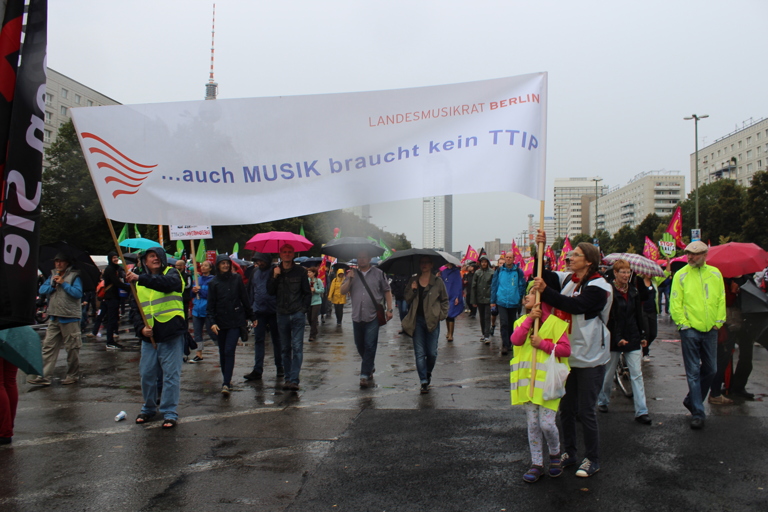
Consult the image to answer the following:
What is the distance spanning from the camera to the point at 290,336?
8.03 meters

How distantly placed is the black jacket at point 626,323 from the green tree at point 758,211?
49.3 m

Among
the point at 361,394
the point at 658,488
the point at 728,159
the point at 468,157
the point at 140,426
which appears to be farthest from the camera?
the point at 728,159

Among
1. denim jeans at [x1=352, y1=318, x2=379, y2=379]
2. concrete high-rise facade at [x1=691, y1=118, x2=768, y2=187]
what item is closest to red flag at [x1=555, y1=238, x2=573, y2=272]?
denim jeans at [x1=352, y1=318, x2=379, y2=379]

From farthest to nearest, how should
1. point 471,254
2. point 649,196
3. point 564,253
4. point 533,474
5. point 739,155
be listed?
point 649,196 < point 739,155 < point 471,254 < point 564,253 < point 533,474

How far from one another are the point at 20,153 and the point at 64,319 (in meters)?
5.25

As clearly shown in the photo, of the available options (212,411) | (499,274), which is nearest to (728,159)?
(499,274)

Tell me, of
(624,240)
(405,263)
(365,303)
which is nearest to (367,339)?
(365,303)

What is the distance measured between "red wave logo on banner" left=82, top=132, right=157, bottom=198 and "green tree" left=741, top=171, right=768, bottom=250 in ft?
173

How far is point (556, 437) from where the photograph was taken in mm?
4527

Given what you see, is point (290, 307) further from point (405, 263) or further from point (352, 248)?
point (405, 263)

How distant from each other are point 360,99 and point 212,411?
Answer: 12.3 feet

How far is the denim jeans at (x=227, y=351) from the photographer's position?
764 cm

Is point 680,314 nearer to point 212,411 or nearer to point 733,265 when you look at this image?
point 733,265

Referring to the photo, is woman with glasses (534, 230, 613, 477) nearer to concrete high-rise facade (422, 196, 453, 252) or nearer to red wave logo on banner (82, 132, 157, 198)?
concrete high-rise facade (422, 196, 453, 252)
